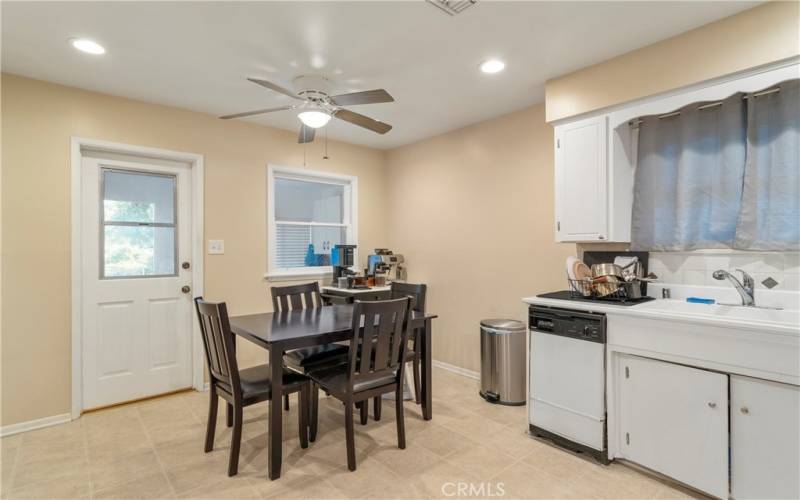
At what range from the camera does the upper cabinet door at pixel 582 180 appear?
2.61 meters

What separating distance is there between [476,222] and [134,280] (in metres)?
3.12

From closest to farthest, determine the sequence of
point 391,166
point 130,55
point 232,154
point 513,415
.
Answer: point 130,55 → point 513,415 → point 232,154 → point 391,166

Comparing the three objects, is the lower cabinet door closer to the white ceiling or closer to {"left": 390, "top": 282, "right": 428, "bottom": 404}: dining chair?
{"left": 390, "top": 282, "right": 428, "bottom": 404}: dining chair

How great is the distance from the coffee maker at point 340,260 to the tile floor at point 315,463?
1.67m

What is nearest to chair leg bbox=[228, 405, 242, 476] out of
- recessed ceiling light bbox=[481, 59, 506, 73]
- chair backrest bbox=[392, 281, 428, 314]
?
chair backrest bbox=[392, 281, 428, 314]

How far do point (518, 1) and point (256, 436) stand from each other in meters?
3.05

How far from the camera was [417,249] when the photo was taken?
15.0 feet

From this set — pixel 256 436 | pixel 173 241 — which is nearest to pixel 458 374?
pixel 256 436

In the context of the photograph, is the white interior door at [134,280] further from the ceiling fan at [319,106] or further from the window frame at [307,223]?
the ceiling fan at [319,106]

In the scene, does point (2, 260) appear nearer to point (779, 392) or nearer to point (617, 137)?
point (617, 137)

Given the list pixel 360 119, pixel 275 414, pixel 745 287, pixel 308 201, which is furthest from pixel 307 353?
pixel 745 287

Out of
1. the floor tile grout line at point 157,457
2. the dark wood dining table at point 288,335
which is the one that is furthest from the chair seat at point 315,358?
the floor tile grout line at point 157,457

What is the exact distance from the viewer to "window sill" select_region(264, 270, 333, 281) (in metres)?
3.98
